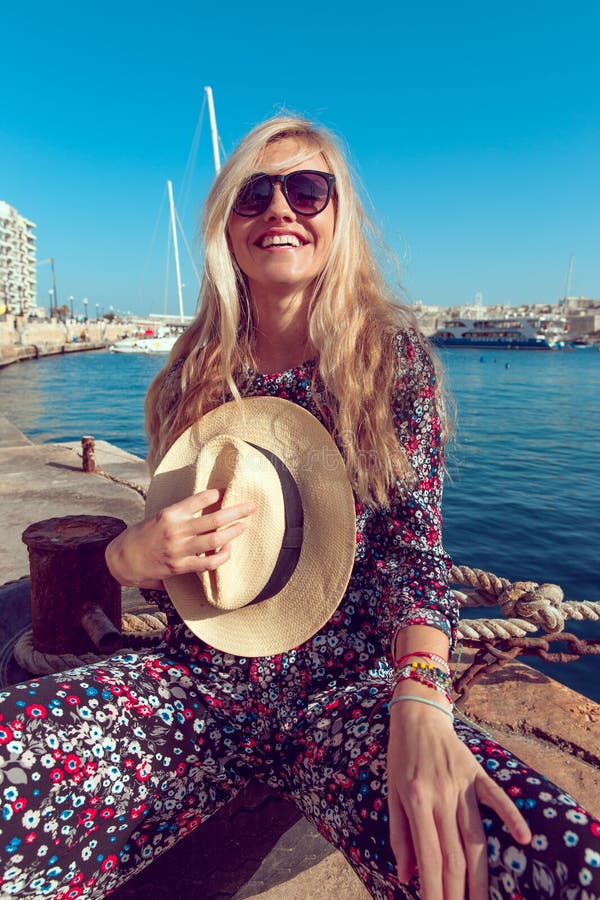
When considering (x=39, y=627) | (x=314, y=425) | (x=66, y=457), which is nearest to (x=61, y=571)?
(x=39, y=627)

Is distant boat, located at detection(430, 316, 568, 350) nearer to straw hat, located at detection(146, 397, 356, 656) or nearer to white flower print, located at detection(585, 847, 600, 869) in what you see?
straw hat, located at detection(146, 397, 356, 656)

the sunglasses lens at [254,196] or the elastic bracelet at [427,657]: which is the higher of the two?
the sunglasses lens at [254,196]

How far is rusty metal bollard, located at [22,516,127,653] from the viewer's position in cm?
228

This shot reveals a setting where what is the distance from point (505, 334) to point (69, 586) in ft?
303

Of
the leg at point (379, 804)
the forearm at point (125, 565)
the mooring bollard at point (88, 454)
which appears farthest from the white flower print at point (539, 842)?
the mooring bollard at point (88, 454)

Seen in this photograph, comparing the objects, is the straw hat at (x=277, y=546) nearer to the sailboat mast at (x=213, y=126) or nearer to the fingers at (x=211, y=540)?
the fingers at (x=211, y=540)

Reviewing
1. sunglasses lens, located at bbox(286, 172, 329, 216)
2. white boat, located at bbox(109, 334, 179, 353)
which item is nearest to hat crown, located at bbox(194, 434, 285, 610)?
sunglasses lens, located at bbox(286, 172, 329, 216)

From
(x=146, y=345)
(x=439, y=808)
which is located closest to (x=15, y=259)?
(x=146, y=345)

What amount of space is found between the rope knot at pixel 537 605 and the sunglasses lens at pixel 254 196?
2043mm

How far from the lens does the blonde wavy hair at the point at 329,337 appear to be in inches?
67.6

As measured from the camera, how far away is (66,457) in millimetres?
8328

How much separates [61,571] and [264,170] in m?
1.56

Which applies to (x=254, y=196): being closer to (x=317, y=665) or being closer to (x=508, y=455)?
(x=317, y=665)

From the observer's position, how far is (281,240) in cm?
196
